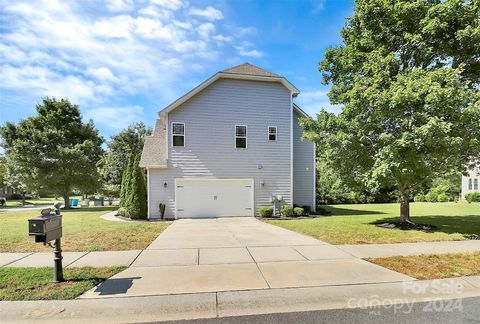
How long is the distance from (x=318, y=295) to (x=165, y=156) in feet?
43.3

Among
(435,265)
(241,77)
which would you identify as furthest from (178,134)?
(435,265)

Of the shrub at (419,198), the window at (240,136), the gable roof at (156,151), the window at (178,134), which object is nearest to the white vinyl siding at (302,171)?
the window at (240,136)

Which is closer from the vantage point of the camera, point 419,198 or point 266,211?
point 266,211

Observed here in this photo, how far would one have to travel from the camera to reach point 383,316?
399 cm

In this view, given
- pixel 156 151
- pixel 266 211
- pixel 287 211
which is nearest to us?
pixel 266 211

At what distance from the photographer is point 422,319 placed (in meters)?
3.92

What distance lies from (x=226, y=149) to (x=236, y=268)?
1098cm

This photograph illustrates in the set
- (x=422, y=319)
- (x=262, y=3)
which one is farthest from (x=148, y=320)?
(x=262, y=3)

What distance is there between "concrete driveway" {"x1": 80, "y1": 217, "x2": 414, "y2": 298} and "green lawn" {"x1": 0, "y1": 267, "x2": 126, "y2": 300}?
26 cm

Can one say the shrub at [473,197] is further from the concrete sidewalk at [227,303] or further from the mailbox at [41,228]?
the mailbox at [41,228]

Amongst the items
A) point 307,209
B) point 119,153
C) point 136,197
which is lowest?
point 307,209

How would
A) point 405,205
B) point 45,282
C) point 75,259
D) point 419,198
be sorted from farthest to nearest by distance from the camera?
1. point 419,198
2. point 405,205
3. point 75,259
4. point 45,282

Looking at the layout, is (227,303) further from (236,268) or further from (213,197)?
(213,197)

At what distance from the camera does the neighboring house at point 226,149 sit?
1602 cm
